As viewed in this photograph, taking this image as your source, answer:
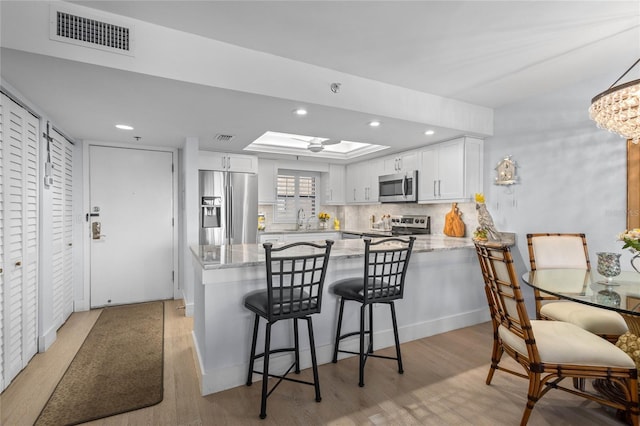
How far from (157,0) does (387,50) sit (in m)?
1.54

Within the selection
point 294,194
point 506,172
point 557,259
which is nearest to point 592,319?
point 557,259

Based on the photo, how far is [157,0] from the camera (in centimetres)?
183

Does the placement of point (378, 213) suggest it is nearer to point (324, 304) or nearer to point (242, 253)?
point (324, 304)

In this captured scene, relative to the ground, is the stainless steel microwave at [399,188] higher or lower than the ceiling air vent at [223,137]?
lower

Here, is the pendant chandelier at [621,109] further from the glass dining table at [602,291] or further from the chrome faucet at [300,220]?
the chrome faucet at [300,220]

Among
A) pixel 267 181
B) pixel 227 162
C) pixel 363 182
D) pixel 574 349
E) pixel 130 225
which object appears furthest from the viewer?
pixel 363 182

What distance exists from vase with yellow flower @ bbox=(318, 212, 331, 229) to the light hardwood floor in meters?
3.58

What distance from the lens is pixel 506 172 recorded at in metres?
3.65

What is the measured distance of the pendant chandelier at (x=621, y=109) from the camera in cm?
182

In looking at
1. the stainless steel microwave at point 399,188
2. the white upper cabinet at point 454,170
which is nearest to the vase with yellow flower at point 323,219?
the stainless steel microwave at point 399,188

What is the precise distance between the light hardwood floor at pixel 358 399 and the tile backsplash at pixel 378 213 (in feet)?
6.27

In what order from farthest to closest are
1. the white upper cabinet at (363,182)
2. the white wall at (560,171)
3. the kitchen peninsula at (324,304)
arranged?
the white upper cabinet at (363,182), the white wall at (560,171), the kitchen peninsula at (324,304)

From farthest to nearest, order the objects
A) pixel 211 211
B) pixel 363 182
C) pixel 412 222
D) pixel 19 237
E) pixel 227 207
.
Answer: pixel 363 182 → pixel 412 222 → pixel 227 207 → pixel 211 211 → pixel 19 237

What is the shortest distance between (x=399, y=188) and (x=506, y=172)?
55.7 inches
